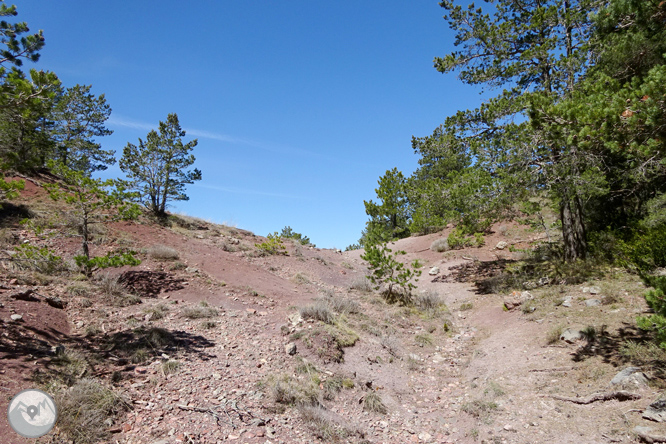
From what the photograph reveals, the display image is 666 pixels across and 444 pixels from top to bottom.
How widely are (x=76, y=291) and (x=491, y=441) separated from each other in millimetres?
9331

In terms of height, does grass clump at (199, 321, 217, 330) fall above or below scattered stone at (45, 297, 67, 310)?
below

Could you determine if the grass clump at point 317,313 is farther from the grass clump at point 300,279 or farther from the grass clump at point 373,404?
the grass clump at point 300,279

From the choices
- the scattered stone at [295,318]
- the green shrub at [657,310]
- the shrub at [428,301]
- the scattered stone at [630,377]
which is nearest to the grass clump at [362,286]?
the shrub at [428,301]

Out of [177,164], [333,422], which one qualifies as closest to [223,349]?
[333,422]

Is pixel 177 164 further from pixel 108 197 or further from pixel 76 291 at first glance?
pixel 76 291

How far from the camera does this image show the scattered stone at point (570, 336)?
6684 mm

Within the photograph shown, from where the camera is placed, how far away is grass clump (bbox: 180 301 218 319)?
8164 mm

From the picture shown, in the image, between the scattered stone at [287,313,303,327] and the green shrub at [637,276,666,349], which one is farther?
the scattered stone at [287,313,303,327]

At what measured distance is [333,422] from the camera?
16.5ft

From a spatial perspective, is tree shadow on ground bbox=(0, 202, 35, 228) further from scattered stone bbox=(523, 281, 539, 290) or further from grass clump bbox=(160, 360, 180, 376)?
scattered stone bbox=(523, 281, 539, 290)

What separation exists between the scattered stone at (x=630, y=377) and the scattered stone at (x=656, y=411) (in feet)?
2.10

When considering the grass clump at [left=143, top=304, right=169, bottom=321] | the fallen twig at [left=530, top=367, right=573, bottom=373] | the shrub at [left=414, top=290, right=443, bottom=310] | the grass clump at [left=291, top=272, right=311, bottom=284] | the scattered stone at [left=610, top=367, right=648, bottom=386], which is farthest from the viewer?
the grass clump at [left=291, top=272, right=311, bottom=284]

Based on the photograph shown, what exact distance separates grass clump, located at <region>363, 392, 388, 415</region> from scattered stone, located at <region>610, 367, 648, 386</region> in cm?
357

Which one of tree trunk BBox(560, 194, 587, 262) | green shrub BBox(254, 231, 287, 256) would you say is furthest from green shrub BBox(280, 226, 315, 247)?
tree trunk BBox(560, 194, 587, 262)
